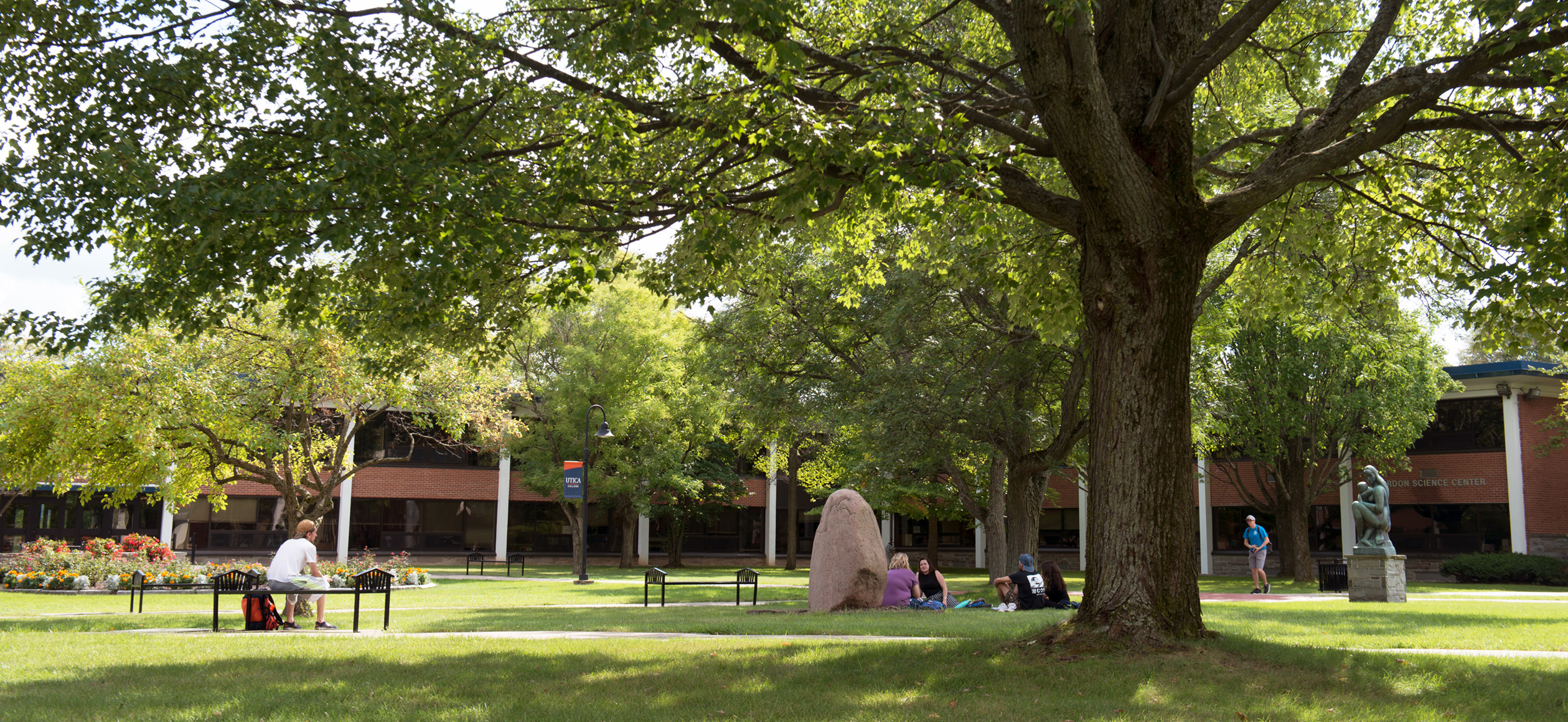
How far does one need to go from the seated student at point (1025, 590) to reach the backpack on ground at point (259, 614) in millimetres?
9290

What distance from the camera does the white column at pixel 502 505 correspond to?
142 ft

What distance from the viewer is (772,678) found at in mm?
7977

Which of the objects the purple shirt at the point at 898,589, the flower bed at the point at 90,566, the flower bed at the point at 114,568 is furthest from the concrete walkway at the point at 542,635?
the flower bed at the point at 90,566

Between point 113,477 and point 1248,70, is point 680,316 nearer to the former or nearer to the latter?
point 113,477

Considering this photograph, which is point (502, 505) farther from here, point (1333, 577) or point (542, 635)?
point (542, 635)

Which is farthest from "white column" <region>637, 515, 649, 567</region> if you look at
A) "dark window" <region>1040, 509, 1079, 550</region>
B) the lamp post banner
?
the lamp post banner

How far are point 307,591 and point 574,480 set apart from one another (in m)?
14.9

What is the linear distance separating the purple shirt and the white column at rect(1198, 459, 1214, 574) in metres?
24.1

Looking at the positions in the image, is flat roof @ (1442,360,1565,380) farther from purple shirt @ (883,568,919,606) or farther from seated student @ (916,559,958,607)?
purple shirt @ (883,568,919,606)

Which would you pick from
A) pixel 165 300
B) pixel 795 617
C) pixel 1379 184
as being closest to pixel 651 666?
pixel 165 300

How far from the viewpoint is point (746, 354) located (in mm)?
23859

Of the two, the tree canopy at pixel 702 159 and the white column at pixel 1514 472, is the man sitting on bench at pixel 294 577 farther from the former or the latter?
the white column at pixel 1514 472

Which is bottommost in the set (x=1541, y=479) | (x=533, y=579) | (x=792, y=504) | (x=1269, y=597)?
(x=533, y=579)

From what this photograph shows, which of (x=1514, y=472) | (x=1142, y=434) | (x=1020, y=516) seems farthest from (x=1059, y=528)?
(x=1142, y=434)
